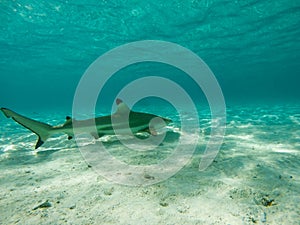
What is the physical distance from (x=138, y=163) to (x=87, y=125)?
5.17ft

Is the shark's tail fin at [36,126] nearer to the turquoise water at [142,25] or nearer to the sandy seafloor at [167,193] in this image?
the sandy seafloor at [167,193]

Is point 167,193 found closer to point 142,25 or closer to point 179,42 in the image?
point 142,25

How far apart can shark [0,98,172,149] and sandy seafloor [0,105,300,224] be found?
2.60 ft

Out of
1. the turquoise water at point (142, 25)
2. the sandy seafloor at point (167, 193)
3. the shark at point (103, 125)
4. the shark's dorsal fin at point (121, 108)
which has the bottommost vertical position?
the sandy seafloor at point (167, 193)

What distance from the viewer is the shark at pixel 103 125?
177 inches

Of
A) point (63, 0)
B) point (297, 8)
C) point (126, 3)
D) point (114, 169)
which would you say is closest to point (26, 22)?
point (63, 0)

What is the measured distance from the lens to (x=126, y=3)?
1617 centimetres

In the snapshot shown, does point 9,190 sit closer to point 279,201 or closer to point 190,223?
point 190,223

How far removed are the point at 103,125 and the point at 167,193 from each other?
2634 millimetres

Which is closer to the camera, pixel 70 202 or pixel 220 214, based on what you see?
pixel 220 214

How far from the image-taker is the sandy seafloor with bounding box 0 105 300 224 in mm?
2620

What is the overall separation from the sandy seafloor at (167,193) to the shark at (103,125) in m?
0.79

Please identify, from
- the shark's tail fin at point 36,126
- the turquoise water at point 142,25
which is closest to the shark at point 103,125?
the shark's tail fin at point 36,126

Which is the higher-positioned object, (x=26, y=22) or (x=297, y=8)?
(x=26, y=22)
